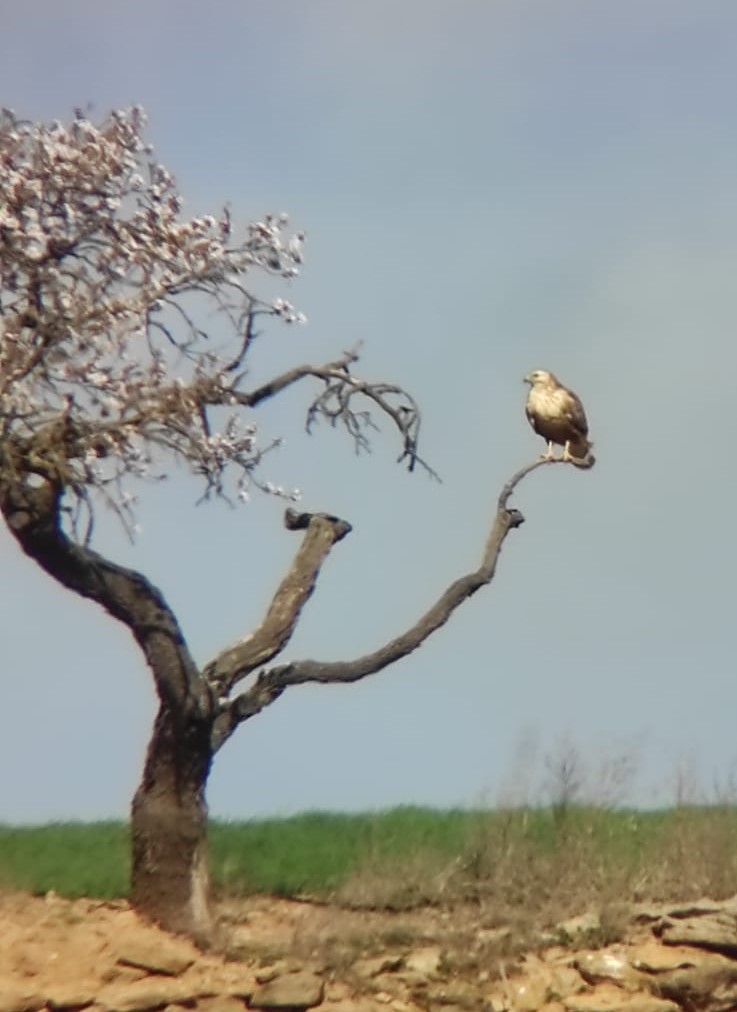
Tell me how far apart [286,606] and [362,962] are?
2952 millimetres

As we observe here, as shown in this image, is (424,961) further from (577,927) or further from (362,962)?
(577,927)

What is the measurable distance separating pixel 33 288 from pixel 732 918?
728 centimetres

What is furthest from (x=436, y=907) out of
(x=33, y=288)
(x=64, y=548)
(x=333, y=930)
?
(x=33, y=288)

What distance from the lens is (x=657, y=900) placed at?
672 inches

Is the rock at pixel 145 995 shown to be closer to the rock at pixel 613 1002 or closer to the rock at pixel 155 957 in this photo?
→ the rock at pixel 155 957

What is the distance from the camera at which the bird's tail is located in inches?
718

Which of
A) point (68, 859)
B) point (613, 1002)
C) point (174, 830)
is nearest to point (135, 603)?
point (174, 830)

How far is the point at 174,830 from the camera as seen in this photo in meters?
15.8

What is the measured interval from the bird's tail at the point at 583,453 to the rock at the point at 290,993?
17.7 ft

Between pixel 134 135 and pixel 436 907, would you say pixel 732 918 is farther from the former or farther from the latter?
pixel 134 135

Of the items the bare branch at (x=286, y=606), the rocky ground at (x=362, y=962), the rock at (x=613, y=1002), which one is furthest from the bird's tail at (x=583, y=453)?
the rock at (x=613, y=1002)

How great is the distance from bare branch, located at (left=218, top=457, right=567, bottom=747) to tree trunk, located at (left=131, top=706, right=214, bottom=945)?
426mm

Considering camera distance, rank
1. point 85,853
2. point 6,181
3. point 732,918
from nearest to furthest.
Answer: point 6,181
point 732,918
point 85,853

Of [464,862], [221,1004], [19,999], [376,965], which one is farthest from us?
[464,862]
